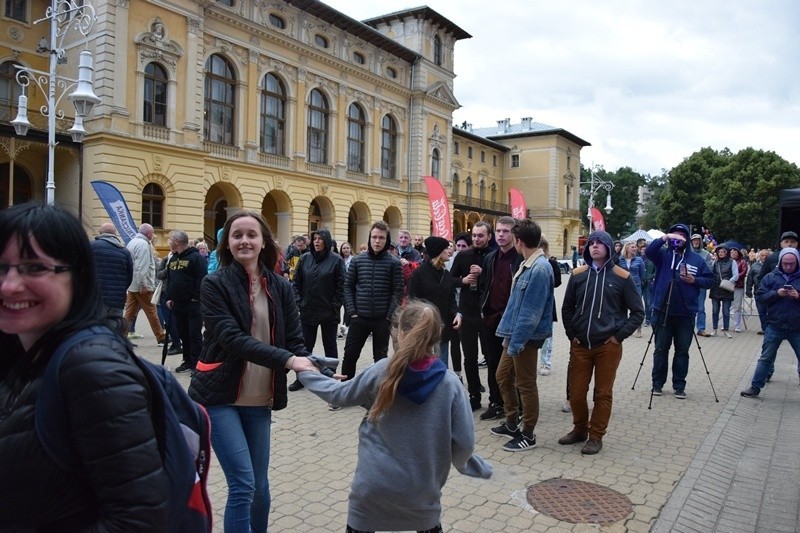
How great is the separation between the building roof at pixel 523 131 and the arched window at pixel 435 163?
2479 cm

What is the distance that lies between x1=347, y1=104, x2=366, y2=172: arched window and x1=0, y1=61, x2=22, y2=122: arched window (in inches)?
727

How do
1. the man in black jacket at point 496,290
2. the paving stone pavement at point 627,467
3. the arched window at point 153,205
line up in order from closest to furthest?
the paving stone pavement at point 627,467, the man in black jacket at point 496,290, the arched window at point 153,205

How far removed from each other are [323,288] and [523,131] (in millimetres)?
64504

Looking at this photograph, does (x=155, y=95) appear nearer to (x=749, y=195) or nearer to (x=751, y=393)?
(x=751, y=393)

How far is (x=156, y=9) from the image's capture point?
26.4m

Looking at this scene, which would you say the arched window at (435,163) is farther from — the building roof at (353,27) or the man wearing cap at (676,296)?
the man wearing cap at (676,296)

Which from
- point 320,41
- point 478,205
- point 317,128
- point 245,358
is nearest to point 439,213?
point 317,128

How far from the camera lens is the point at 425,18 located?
43.3m

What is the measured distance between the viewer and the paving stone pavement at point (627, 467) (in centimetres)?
429

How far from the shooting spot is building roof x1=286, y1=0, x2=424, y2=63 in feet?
113

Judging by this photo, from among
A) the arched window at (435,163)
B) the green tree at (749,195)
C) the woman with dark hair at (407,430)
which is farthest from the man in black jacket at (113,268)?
the green tree at (749,195)

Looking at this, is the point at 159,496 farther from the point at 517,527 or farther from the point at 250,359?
the point at 517,527

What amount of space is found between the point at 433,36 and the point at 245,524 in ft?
149

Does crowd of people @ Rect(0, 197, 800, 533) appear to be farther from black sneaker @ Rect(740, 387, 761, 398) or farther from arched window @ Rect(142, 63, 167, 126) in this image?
arched window @ Rect(142, 63, 167, 126)
